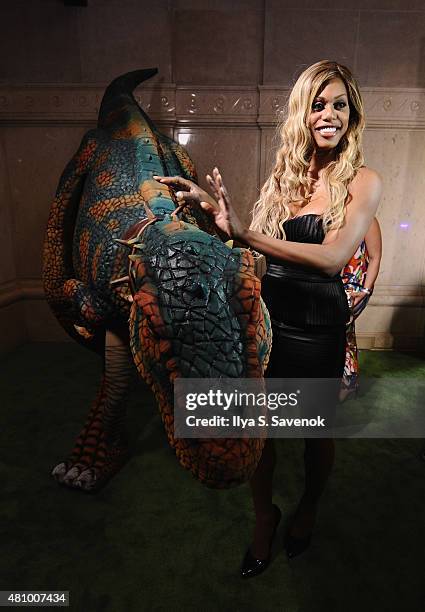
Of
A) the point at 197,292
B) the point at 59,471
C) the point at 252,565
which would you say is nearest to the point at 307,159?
the point at 197,292

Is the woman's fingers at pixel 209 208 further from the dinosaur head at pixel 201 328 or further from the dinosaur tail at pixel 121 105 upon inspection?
the dinosaur tail at pixel 121 105

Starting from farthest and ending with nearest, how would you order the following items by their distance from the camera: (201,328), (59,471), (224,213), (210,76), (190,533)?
(210,76), (59,471), (190,533), (224,213), (201,328)

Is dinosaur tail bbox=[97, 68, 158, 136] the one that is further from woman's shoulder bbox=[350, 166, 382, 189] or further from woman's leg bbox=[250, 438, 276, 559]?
woman's leg bbox=[250, 438, 276, 559]

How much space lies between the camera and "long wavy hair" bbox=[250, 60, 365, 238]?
117 cm

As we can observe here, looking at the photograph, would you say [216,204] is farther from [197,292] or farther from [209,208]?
[197,292]

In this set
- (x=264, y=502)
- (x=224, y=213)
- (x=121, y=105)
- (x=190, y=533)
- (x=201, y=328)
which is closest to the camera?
(x=201, y=328)

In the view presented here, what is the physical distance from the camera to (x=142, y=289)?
0.90 m

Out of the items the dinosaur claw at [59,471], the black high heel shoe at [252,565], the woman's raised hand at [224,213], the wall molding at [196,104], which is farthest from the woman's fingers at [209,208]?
the wall molding at [196,104]

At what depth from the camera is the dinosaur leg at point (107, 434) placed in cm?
167

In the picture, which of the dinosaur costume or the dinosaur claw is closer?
the dinosaur costume

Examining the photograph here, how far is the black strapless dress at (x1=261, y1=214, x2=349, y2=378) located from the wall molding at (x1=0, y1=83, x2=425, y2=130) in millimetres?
2131

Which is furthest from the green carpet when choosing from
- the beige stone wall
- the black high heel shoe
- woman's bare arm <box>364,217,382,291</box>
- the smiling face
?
the beige stone wall

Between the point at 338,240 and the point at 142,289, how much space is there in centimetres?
59

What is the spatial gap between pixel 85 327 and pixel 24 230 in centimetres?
206
